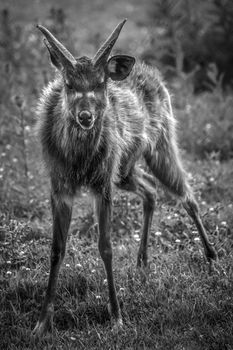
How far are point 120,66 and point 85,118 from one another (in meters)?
0.86

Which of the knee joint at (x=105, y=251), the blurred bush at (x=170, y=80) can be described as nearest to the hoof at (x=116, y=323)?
the knee joint at (x=105, y=251)

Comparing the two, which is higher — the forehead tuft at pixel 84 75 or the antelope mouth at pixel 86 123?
the forehead tuft at pixel 84 75

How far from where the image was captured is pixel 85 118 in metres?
4.18

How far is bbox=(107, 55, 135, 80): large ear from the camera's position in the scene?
186 inches

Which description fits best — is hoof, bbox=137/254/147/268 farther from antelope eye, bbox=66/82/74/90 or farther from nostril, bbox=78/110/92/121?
antelope eye, bbox=66/82/74/90

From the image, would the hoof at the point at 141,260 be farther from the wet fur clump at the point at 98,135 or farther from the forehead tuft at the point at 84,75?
the forehead tuft at the point at 84,75

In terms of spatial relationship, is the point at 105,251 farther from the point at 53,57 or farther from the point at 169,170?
the point at 53,57

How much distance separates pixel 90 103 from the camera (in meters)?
4.27

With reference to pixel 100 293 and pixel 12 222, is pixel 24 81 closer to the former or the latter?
pixel 12 222

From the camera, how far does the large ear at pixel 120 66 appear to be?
4719 millimetres

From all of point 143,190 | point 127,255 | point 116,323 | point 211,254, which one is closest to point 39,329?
point 116,323

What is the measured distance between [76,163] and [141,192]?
1.40 metres

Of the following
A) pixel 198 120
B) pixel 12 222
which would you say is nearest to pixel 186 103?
pixel 198 120

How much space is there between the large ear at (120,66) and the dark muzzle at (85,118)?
68 cm
